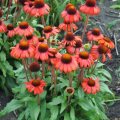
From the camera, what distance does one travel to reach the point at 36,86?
3168 mm

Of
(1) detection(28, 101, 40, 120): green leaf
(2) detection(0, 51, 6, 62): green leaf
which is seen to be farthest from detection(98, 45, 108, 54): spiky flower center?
(2) detection(0, 51, 6, 62): green leaf

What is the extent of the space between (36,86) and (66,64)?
1.09ft

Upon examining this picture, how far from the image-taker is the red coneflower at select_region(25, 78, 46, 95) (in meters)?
3.15

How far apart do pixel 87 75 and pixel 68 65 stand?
55 cm

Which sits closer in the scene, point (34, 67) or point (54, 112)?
point (34, 67)

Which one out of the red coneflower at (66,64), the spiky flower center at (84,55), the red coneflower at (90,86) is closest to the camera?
the red coneflower at (66,64)

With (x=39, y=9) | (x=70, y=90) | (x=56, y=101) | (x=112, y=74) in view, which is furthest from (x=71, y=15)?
(x=112, y=74)

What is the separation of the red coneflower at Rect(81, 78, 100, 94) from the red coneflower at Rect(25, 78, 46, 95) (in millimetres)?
314

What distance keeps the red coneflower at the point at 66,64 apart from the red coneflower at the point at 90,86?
0.27 m

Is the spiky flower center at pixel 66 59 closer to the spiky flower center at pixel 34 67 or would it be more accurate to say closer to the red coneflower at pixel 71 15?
the spiky flower center at pixel 34 67

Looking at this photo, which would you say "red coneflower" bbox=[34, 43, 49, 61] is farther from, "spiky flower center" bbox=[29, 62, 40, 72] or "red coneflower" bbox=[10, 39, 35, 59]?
"spiky flower center" bbox=[29, 62, 40, 72]

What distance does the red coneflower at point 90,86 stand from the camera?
10.4 ft

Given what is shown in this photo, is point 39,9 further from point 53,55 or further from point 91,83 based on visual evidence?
point 91,83

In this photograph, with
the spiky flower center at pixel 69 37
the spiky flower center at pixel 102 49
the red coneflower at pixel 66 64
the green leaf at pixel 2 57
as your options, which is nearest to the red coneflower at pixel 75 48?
the spiky flower center at pixel 69 37
